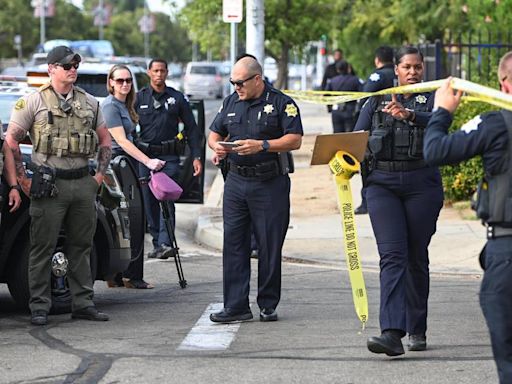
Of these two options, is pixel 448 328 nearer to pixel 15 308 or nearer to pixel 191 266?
pixel 15 308

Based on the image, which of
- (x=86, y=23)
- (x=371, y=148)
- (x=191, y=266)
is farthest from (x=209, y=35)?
(x=86, y=23)

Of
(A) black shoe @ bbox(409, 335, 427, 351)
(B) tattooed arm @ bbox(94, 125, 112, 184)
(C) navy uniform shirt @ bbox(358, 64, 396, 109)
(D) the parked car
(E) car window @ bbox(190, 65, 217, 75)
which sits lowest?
(D) the parked car

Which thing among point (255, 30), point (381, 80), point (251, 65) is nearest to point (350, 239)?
point (251, 65)

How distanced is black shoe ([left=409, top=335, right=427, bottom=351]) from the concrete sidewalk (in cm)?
404

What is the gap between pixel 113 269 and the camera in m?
9.63

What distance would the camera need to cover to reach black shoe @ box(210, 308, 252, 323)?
887 cm

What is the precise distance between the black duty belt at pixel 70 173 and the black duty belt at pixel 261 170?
42.3 inches

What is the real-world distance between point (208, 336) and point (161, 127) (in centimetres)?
395

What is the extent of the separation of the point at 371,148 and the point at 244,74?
1.36m

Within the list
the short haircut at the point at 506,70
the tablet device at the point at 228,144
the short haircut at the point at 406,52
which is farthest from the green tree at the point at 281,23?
the short haircut at the point at 506,70

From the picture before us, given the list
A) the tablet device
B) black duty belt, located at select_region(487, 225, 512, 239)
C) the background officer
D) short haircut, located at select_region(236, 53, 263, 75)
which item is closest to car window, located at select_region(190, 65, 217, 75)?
the background officer

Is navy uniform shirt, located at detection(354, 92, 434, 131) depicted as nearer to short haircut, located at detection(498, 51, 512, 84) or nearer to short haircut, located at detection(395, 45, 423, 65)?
short haircut, located at detection(395, 45, 423, 65)

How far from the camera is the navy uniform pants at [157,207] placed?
39.3 feet

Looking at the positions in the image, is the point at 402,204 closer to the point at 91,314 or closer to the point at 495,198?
the point at 495,198
